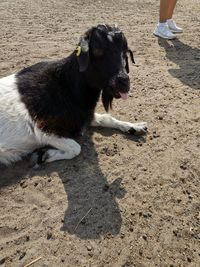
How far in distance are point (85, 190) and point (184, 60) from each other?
3.54 metres

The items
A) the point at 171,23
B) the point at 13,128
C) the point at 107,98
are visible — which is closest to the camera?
the point at 13,128

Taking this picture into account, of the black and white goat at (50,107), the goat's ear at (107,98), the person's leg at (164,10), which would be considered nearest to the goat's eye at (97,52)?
the black and white goat at (50,107)

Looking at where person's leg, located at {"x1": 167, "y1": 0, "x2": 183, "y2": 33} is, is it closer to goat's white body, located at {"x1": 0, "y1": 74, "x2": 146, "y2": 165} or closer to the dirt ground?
the dirt ground

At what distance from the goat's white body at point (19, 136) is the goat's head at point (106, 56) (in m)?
0.82

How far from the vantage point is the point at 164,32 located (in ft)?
23.8

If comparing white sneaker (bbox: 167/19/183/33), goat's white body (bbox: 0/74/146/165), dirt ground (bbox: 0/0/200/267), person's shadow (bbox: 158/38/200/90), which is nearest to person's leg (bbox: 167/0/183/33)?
white sneaker (bbox: 167/19/183/33)

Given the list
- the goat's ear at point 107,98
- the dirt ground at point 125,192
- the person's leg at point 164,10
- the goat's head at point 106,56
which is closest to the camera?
the dirt ground at point 125,192

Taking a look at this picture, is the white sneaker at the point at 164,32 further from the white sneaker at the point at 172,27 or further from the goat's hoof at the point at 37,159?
the goat's hoof at the point at 37,159

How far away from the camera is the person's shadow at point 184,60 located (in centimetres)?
593

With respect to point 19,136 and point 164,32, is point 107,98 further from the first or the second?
point 164,32

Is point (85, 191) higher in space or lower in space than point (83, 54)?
lower

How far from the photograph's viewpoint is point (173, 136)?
185 inches

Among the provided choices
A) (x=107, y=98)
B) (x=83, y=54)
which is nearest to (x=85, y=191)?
(x=107, y=98)

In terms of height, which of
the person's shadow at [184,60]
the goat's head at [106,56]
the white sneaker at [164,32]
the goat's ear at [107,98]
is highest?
the goat's head at [106,56]
